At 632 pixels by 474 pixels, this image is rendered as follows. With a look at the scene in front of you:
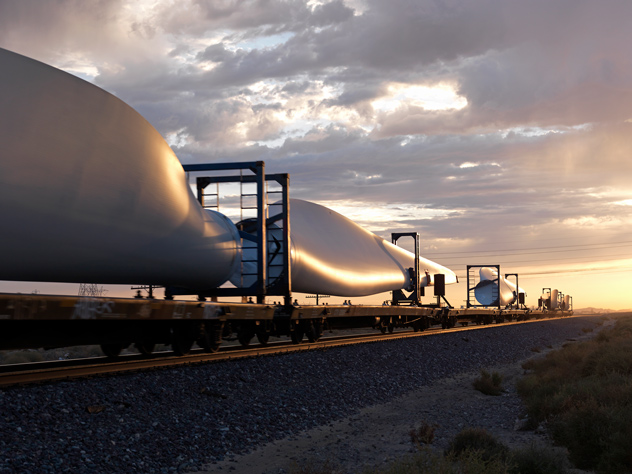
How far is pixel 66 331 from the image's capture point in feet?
36.2

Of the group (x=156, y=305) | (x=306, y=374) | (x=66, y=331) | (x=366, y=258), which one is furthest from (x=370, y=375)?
(x=366, y=258)

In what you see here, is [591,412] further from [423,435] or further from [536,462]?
[423,435]

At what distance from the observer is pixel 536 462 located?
8.68 metres

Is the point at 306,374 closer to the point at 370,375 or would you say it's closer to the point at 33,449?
the point at 370,375

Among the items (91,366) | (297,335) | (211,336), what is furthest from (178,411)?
(297,335)

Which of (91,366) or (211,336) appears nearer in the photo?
(91,366)

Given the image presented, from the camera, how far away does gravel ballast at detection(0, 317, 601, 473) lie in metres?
7.95

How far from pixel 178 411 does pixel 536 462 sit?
5.47 metres

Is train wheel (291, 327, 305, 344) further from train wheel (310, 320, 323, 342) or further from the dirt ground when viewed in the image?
the dirt ground

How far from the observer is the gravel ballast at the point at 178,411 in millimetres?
7945

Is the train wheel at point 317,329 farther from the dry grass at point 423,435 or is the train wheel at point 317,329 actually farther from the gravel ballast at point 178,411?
the dry grass at point 423,435

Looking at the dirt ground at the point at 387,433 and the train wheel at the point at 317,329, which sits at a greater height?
the train wheel at the point at 317,329

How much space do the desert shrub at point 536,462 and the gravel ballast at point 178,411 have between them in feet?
12.7

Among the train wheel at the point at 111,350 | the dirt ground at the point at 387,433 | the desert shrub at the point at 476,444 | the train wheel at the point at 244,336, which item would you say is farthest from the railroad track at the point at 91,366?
the desert shrub at the point at 476,444
